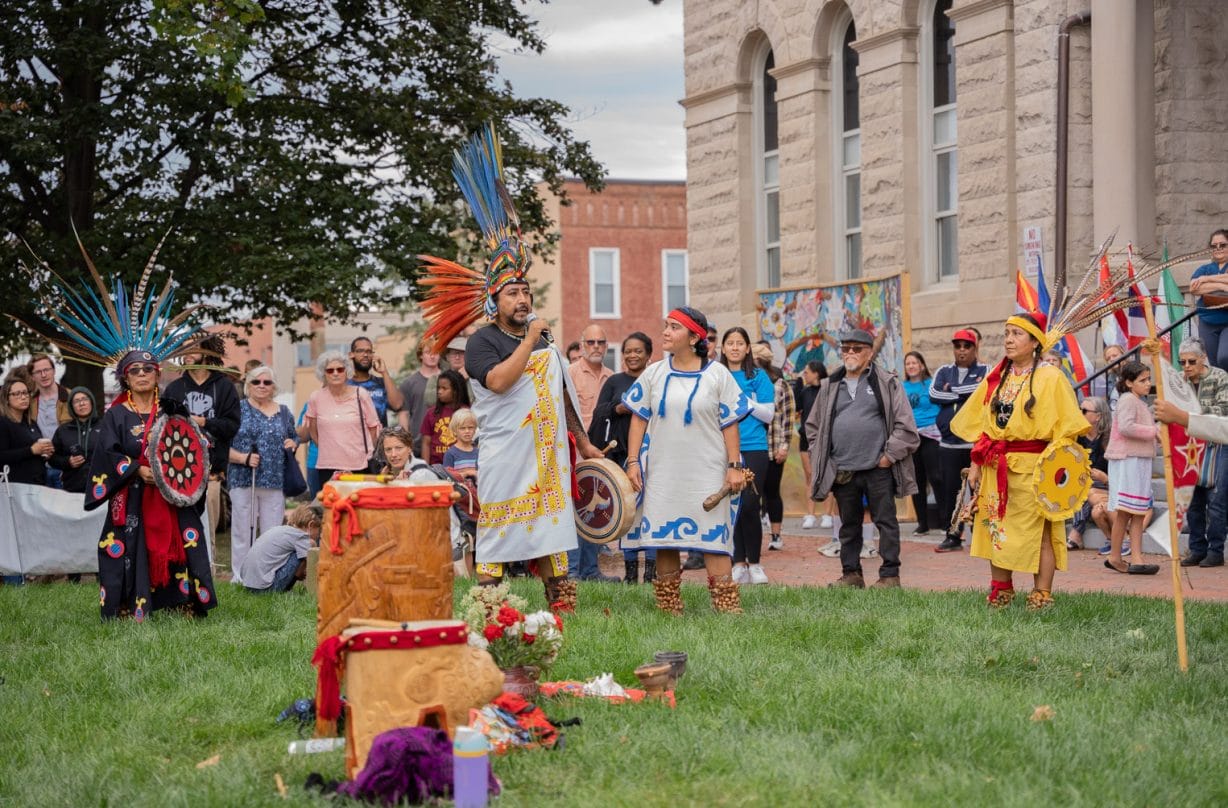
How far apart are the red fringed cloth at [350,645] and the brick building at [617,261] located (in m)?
40.3

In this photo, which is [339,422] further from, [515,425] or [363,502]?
[363,502]

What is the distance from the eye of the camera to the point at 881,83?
2014 centimetres

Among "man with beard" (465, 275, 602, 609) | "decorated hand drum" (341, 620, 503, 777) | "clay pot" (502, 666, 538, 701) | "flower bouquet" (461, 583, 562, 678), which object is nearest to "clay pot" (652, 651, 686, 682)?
"flower bouquet" (461, 583, 562, 678)

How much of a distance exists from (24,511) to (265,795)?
9.89 m

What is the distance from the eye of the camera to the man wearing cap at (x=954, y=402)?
15039 mm

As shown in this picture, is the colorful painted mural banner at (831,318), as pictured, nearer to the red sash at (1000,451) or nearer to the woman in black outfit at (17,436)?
the red sash at (1000,451)

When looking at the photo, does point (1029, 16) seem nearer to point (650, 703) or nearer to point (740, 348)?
point (740, 348)

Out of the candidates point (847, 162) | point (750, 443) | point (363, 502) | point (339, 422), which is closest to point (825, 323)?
point (847, 162)

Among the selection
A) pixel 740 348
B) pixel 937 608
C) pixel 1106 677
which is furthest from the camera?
pixel 740 348

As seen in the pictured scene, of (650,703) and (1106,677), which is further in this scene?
(1106,677)

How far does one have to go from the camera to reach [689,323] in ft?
33.4

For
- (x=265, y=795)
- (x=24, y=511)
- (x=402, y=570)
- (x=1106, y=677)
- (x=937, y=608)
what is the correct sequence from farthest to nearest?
(x=24, y=511)
(x=937, y=608)
(x=1106, y=677)
(x=402, y=570)
(x=265, y=795)

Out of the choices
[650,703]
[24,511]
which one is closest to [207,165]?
[24,511]

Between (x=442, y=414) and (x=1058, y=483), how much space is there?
6.22 meters
